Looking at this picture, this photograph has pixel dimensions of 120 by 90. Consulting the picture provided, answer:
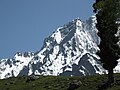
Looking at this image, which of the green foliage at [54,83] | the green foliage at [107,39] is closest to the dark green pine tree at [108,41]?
the green foliage at [107,39]

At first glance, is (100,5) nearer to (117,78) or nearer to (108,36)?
(108,36)

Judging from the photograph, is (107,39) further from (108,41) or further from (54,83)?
(54,83)

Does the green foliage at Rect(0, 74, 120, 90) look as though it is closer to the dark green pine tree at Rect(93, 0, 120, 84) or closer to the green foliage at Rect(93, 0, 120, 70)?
the dark green pine tree at Rect(93, 0, 120, 84)

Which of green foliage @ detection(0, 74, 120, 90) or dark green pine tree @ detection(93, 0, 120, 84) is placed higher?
dark green pine tree @ detection(93, 0, 120, 84)

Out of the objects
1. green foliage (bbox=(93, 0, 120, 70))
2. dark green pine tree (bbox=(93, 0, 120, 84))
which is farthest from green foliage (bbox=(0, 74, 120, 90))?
green foliage (bbox=(93, 0, 120, 70))

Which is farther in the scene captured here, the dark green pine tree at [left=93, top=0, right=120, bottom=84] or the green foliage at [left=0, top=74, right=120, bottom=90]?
the green foliage at [left=0, top=74, right=120, bottom=90]

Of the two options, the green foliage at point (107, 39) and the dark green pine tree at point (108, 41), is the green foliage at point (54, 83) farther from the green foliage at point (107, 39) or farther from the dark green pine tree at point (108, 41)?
the green foliage at point (107, 39)

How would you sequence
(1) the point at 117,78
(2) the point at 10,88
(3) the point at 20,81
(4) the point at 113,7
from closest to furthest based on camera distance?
1. (4) the point at 113,7
2. (1) the point at 117,78
3. (2) the point at 10,88
4. (3) the point at 20,81

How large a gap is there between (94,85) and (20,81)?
28379mm

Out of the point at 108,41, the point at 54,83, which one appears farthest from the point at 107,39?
the point at 54,83

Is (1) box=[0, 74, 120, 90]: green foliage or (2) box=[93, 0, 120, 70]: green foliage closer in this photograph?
(2) box=[93, 0, 120, 70]: green foliage

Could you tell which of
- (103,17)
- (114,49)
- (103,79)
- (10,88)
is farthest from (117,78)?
(10,88)

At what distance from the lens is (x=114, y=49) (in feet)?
263

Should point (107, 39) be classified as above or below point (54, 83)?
above
